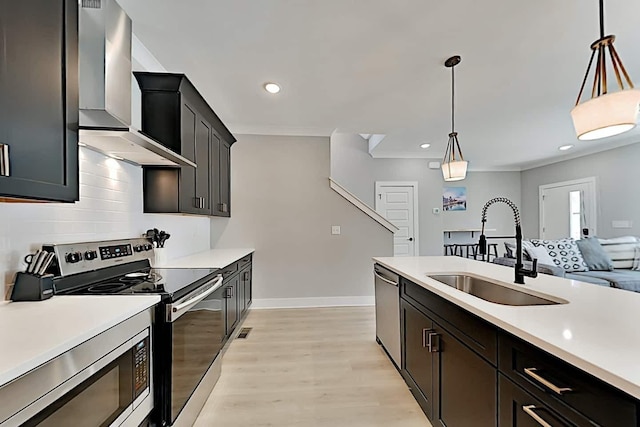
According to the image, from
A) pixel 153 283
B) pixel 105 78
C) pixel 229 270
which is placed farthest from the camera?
pixel 229 270

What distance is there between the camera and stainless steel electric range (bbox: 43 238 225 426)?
1.59m

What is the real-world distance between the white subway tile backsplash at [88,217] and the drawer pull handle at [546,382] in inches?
81.3

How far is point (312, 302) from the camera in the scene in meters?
4.92

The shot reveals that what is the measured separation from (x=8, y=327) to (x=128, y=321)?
351mm

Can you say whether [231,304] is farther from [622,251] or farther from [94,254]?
[622,251]

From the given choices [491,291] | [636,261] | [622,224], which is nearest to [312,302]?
[491,291]

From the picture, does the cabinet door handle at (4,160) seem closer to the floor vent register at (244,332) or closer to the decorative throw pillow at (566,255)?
the floor vent register at (244,332)

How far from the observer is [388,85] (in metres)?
3.42

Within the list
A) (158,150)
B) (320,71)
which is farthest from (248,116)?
(158,150)

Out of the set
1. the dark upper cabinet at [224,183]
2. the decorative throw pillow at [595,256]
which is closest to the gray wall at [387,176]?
the decorative throw pillow at [595,256]

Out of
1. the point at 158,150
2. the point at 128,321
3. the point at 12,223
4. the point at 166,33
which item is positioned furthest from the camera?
the point at 166,33

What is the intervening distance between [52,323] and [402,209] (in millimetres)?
6524

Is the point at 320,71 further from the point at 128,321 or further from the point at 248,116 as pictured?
the point at 128,321

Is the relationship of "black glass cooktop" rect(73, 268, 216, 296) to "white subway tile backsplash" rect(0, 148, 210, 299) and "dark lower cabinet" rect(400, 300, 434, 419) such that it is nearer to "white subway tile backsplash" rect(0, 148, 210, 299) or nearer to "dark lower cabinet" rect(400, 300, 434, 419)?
"white subway tile backsplash" rect(0, 148, 210, 299)
